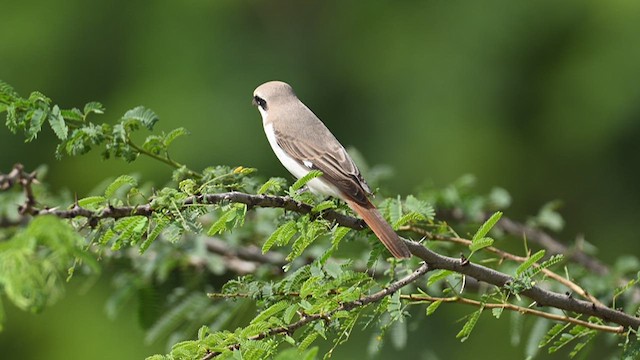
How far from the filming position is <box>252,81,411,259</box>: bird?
2881 mm

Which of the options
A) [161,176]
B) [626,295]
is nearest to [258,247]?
[626,295]

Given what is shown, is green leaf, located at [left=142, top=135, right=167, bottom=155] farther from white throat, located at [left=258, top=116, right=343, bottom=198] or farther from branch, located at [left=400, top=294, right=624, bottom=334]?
branch, located at [left=400, top=294, right=624, bottom=334]

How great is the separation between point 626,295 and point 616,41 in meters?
4.37

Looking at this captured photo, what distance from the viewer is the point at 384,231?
108 inches

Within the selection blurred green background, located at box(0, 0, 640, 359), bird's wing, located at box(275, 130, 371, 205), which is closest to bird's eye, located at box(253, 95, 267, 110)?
bird's wing, located at box(275, 130, 371, 205)

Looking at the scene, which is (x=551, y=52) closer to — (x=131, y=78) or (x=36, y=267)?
(x=131, y=78)

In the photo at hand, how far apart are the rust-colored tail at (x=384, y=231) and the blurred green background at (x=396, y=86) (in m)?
4.03

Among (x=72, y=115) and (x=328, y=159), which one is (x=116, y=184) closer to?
(x=72, y=115)

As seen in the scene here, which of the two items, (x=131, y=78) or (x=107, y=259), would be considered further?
(x=131, y=78)

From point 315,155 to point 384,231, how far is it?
1.03 meters

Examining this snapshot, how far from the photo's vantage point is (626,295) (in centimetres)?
378

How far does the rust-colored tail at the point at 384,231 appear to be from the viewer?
268 cm

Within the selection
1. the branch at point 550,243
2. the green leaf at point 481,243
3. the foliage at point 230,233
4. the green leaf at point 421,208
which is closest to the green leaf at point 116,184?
the foliage at point 230,233

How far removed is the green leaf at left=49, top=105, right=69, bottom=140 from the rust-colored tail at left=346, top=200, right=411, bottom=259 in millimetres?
814
